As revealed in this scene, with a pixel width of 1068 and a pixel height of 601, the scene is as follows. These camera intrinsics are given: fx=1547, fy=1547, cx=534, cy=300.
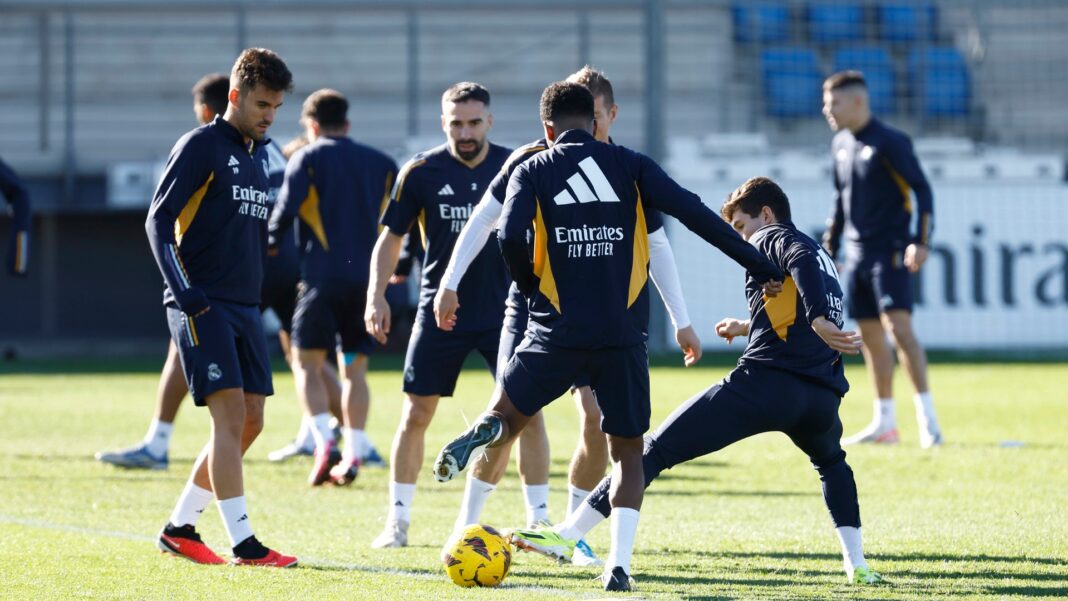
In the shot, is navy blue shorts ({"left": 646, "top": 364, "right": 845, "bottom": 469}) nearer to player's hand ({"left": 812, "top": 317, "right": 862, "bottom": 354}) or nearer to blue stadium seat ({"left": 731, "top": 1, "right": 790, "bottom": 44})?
player's hand ({"left": 812, "top": 317, "right": 862, "bottom": 354})

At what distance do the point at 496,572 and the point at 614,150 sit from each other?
1641mm

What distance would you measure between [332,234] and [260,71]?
3.43m

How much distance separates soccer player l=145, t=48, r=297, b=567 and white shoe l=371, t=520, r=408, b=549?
2.25ft

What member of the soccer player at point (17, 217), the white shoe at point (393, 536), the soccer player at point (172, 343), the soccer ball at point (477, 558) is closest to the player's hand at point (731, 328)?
the soccer ball at point (477, 558)

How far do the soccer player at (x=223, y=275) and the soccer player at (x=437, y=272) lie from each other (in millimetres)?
702

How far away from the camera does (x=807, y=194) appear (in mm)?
19016

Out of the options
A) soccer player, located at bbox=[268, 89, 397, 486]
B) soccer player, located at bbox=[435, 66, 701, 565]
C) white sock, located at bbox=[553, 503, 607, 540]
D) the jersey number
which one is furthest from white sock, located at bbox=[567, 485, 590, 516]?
soccer player, located at bbox=[268, 89, 397, 486]

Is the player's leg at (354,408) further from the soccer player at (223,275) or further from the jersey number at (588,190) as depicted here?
the jersey number at (588,190)

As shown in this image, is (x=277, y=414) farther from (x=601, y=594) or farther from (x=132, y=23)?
(x=132, y=23)

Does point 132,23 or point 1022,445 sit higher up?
point 132,23

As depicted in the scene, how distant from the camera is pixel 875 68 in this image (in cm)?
2245

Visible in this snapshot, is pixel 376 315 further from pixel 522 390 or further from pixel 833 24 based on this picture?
pixel 833 24

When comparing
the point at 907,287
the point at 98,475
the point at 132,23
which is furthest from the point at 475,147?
the point at 132,23

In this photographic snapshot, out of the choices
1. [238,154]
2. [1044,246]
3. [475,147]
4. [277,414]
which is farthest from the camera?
[1044,246]
